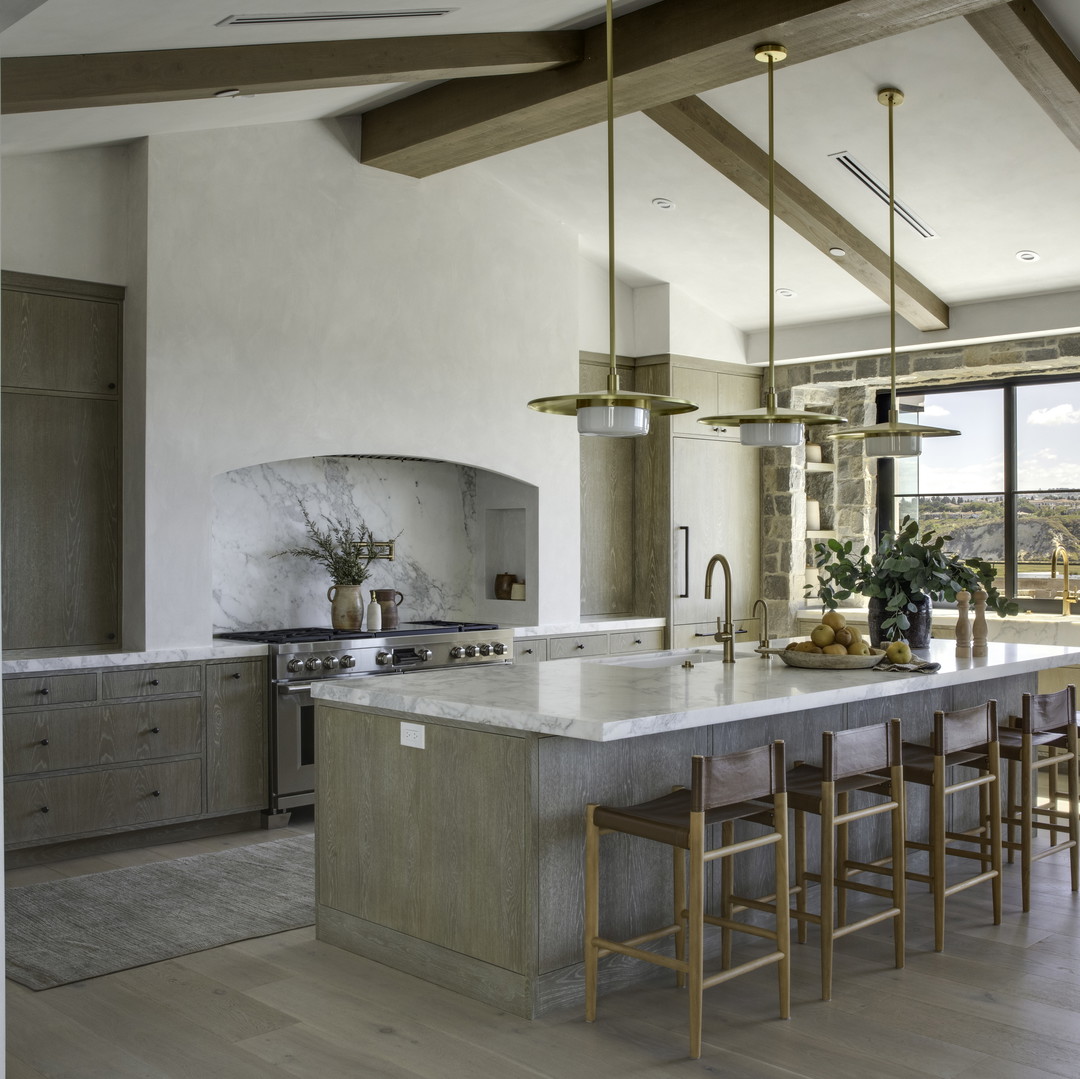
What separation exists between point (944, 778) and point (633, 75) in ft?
10.3

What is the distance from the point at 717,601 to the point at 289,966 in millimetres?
5019

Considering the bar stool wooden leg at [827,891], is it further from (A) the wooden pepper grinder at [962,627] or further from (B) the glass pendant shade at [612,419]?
(A) the wooden pepper grinder at [962,627]

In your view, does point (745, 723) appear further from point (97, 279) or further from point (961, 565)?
point (97, 279)

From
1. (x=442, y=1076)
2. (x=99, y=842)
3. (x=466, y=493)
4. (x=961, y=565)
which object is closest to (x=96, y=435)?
(x=99, y=842)

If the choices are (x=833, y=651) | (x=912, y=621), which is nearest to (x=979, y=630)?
(x=912, y=621)

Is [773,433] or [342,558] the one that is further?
[342,558]

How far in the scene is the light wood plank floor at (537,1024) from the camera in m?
3.08

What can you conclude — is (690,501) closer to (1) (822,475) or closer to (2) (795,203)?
(1) (822,475)

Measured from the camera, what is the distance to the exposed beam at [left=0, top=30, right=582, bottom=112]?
13.2 feet

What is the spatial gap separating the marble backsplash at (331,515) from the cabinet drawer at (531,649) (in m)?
0.65

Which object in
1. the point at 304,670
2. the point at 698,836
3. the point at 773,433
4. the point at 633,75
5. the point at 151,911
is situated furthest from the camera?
the point at 304,670

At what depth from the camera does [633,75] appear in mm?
5012

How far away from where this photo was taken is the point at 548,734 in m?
3.36

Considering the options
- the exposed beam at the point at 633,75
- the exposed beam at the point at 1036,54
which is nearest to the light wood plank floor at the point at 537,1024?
the exposed beam at the point at 633,75
